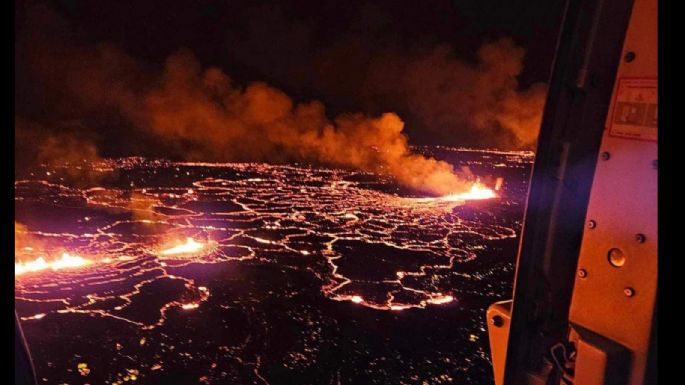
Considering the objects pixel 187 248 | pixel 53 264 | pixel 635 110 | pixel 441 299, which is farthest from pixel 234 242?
pixel 635 110

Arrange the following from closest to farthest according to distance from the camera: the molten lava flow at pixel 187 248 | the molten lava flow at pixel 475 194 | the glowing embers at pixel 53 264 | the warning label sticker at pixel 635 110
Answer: the warning label sticker at pixel 635 110
the glowing embers at pixel 53 264
the molten lava flow at pixel 187 248
the molten lava flow at pixel 475 194

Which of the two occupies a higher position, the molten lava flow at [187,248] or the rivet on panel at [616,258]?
the rivet on panel at [616,258]

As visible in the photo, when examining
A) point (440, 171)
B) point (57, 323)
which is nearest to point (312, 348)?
point (57, 323)

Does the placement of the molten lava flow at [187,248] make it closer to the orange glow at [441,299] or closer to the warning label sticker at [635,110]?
the orange glow at [441,299]

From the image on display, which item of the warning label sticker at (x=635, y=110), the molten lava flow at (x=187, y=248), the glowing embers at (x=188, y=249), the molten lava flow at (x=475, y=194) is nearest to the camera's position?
the warning label sticker at (x=635, y=110)

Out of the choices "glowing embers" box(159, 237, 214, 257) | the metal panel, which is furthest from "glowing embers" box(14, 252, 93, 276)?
the metal panel

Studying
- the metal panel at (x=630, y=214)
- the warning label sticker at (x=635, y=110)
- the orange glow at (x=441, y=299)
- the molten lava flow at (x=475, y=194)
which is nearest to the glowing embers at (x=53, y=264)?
the orange glow at (x=441, y=299)

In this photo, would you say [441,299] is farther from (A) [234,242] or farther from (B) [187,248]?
(B) [187,248]
